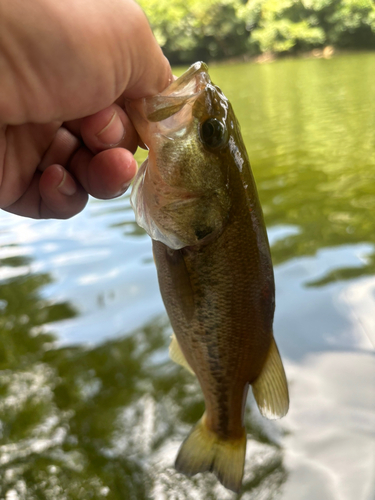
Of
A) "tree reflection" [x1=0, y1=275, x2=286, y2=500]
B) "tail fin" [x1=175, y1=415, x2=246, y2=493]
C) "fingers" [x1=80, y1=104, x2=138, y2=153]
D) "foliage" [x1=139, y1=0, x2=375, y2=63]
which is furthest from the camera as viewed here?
"foliage" [x1=139, y1=0, x2=375, y2=63]

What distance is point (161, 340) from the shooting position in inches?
97.3

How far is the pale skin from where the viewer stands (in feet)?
2.72

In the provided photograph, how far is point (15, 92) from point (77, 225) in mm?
3069

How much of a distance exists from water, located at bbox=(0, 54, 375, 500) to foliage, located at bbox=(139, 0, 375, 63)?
2419 centimetres

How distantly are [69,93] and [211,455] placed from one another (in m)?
1.10

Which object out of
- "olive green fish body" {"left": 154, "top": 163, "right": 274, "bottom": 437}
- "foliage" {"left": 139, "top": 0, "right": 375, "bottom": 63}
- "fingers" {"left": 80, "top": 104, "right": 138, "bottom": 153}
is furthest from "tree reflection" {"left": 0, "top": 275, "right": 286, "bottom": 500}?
"foliage" {"left": 139, "top": 0, "right": 375, "bottom": 63}

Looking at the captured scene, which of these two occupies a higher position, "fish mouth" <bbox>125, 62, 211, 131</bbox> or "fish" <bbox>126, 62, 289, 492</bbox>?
"fish mouth" <bbox>125, 62, 211, 131</bbox>

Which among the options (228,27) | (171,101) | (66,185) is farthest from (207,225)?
(228,27)

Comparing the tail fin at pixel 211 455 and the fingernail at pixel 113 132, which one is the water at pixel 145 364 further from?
the fingernail at pixel 113 132

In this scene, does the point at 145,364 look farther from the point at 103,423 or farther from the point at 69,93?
the point at 69,93

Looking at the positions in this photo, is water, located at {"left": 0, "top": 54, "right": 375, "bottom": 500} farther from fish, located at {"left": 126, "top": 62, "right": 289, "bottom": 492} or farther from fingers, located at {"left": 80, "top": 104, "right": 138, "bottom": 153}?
fingers, located at {"left": 80, "top": 104, "right": 138, "bottom": 153}

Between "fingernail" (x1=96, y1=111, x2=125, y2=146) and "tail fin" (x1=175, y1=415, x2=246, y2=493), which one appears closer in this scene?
"fingernail" (x1=96, y1=111, x2=125, y2=146)

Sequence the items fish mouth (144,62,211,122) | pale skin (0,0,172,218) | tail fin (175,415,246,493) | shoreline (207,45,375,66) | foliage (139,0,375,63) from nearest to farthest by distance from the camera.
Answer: pale skin (0,0,172,218), fish mouth (144,62,211,122), tail fin (175,415,246,493), shoreline (207,45,375,66), foliage (139,0,375,63)

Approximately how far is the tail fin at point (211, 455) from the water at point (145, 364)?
0.51 metres
